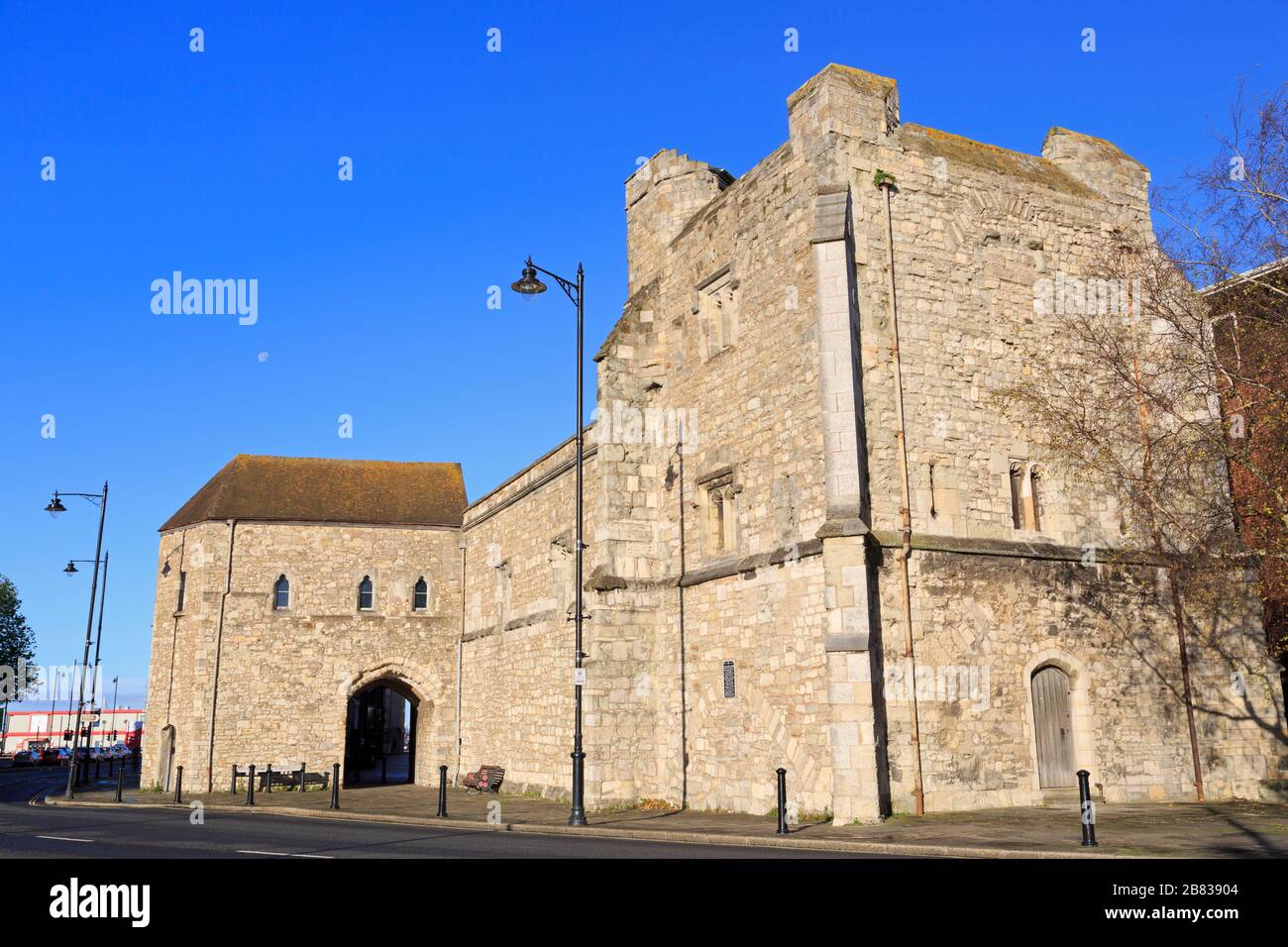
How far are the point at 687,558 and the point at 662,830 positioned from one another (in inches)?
245

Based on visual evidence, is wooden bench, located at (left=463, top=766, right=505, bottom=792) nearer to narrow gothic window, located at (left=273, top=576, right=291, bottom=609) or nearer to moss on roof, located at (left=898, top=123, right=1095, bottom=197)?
narrow gothic window, located at (left=273, top=576, right=291, bottom=609)

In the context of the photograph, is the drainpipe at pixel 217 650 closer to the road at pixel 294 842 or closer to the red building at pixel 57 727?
the road at pixel 294 842

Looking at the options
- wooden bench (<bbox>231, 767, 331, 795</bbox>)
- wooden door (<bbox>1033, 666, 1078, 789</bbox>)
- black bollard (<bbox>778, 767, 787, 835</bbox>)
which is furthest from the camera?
wooden bench (<bbox>231, 767, 331, 795</bbox>)

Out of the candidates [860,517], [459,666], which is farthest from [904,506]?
[459,666]

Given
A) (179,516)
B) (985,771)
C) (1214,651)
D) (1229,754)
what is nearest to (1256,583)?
(1214,651)

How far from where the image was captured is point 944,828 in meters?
13.4

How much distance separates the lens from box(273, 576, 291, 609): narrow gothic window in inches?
1277

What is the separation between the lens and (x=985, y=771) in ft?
51.9

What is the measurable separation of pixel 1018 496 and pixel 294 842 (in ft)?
42.1

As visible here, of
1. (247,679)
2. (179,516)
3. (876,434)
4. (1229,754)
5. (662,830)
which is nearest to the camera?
(662,830)

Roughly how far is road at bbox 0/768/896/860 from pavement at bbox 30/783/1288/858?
2.15 feet

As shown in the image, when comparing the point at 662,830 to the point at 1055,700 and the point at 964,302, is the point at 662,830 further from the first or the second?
the point at 964,302

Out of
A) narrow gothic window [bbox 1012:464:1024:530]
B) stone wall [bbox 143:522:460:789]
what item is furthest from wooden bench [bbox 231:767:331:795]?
narrow gothic window [bbox 1012:464:1024:530]

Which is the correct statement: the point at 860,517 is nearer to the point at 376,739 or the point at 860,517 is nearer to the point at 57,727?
the point at 376,739
